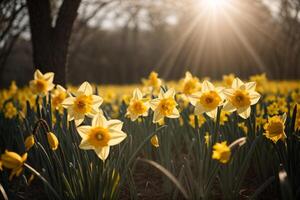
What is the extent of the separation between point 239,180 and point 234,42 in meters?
20.5

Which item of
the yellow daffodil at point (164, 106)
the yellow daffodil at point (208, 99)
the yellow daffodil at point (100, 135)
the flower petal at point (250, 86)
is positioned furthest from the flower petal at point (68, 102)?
the flower petal at point (250, 86)

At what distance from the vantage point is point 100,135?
1.90m

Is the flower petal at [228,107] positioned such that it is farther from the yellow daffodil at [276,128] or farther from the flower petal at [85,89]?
the flower petal at [85,89]

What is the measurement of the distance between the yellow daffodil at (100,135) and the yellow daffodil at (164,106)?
1.49 feet

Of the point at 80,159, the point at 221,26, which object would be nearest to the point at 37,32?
the point at 80,159

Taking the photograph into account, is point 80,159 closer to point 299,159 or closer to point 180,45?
point 299,159

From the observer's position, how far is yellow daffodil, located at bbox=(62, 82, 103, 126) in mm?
2137

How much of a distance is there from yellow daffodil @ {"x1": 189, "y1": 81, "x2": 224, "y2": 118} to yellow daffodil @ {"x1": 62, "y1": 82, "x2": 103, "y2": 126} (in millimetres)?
596

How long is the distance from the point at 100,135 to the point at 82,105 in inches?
12.7

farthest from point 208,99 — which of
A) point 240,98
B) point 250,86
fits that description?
point 250,86

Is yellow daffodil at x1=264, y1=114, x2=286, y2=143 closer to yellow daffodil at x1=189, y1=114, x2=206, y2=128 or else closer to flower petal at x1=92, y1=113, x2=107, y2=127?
yellow daffodil at x1=189, y1=114, x2=206, y2=128

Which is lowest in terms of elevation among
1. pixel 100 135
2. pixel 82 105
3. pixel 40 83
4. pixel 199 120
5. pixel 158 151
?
pixel 158 151

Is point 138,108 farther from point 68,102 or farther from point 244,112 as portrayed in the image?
point 244,112

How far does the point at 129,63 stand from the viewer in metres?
24.3
